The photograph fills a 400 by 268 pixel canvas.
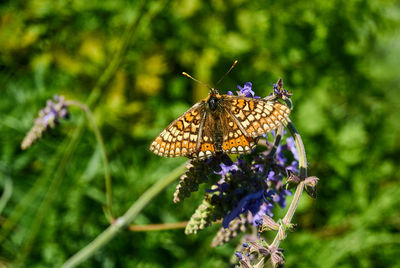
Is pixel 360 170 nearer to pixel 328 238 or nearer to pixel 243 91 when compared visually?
pixel 328 238

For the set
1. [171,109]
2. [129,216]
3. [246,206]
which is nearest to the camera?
[246,206]

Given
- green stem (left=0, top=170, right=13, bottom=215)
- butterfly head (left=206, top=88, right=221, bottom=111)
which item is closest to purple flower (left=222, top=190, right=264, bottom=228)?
butterfly head (left=206, top=88, right=221, bottom=111)

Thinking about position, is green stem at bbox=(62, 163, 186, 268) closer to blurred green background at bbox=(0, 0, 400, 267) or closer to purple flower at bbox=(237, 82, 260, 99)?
purple flower at bbox=(237, 82, 260, 99)

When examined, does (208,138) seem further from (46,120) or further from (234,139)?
(46,120)

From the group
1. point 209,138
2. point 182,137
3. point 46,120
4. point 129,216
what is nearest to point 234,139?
point 209,138

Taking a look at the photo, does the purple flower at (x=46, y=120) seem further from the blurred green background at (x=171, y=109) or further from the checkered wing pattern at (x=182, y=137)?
the checkered wing pattern at (x=182, y=137)

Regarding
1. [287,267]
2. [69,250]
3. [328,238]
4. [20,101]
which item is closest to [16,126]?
[20,101]
